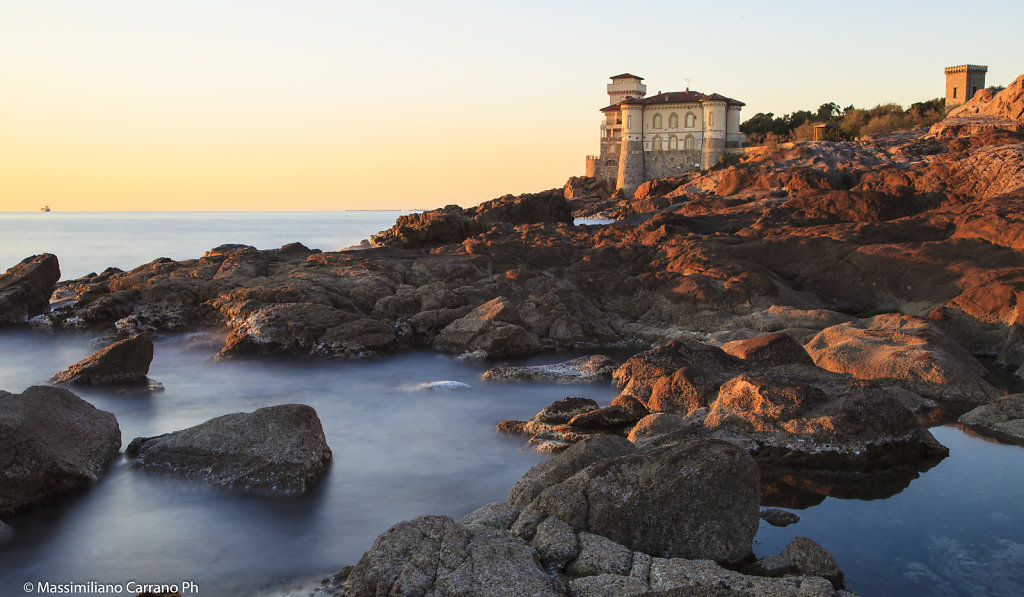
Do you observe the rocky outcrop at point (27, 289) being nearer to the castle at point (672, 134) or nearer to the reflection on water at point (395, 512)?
the reflection on water at point (395, 512)

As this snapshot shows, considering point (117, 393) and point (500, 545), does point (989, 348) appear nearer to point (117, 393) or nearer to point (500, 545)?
point (500, 545)

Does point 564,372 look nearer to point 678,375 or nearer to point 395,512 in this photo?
point 678,375

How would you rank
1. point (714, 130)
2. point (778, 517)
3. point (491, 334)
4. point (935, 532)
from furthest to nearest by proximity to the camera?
point (714, 130) → point (491, 334) → point (778, 517) → point (935, 532)

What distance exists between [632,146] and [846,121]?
2177cm

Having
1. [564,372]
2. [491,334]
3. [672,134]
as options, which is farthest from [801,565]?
[672,134]

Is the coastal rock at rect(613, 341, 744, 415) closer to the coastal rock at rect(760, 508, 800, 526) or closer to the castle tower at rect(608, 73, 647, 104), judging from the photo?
the coastal rock at rect(760, 508, 800, 526)

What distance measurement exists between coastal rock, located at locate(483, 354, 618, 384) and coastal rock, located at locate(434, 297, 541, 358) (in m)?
2.04

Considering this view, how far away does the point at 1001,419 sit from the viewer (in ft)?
47.3

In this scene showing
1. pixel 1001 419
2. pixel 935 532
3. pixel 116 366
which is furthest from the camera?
pixel 116 366

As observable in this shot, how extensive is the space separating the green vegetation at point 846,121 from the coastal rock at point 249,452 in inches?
2606

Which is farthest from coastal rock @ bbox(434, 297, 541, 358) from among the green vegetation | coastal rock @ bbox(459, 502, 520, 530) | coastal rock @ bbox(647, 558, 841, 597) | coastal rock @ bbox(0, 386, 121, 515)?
the green vegetation

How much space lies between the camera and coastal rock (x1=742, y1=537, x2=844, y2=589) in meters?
8.27

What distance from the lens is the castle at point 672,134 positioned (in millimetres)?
79500

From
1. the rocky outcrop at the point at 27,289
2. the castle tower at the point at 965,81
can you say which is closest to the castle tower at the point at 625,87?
the castle tower at the point at 965,81
